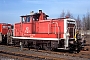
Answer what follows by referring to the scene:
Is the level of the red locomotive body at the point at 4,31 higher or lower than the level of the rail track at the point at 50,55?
higher

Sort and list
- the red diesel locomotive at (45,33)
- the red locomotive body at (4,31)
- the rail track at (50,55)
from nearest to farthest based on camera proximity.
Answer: the rail track at (50,55)
the red diesel locomotive at (45,33)
the red locomotive body at (4,31)

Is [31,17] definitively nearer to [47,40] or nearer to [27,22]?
[27,22]

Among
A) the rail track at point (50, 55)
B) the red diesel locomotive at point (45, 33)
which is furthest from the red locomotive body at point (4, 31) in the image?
the rail track at point (50, 55)

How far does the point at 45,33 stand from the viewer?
1594cm

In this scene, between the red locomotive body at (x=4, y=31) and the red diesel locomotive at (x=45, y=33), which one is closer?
the red diesel locomotive at (x=45, y=33)

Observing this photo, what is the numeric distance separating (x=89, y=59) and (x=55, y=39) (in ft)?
14.0

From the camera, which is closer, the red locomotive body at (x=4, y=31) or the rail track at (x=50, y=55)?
the rail track at (x=50, y=55)

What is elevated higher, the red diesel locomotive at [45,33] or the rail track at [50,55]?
the red diesel locomotive at [45,33]

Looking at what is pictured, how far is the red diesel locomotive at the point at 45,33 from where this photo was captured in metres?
14.6

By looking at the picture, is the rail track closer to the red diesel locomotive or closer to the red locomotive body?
the red diesel locomotive

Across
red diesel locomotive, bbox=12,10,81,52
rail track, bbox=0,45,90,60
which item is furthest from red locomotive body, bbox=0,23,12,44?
rail track, bbox=0,45,90,60

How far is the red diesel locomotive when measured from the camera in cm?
1465

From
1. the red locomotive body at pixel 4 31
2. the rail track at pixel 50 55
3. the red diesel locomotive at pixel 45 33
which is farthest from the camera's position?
the red locomotive body at pixel 4 31

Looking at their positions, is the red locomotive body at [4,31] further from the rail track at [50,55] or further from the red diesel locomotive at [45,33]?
the rail track at [50,55]
